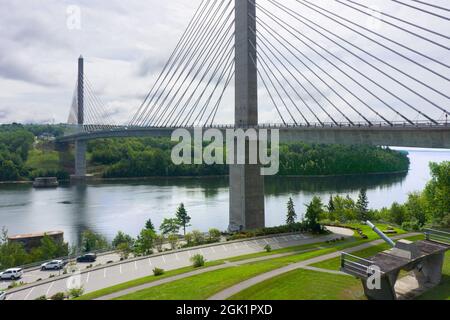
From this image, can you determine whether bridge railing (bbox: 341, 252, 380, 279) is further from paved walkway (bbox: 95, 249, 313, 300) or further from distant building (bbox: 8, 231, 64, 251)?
distant building (bbox: 8, 231, 64, 251)

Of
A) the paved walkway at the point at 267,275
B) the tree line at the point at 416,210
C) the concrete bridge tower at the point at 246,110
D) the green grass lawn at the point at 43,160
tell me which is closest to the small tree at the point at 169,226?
the concrete bridge tower at the point at 246,110

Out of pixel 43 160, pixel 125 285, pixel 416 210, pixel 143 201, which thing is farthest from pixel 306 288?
pixel 43 160

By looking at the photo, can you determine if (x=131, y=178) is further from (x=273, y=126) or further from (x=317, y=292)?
(x=317, y=292)

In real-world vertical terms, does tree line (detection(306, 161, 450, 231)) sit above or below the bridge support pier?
below

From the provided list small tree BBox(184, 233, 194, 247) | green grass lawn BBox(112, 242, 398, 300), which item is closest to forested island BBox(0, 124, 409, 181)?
small tree BBox(184, 233, 194, 247)

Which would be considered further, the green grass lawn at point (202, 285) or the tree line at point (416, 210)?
the tree line at point (416, 210)

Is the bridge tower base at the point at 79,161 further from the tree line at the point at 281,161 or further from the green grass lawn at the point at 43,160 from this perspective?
the green grass lawn at the point at 43,160

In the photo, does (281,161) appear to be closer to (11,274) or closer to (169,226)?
(169,226)
